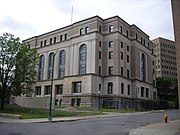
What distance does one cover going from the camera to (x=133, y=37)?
73.7 metres

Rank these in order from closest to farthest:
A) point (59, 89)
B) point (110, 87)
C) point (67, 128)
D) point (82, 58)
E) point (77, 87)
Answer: point (67, 128) < point (110, 87) < point (77, 87) < point (82, 58) < point (59, 89)

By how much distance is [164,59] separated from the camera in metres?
143

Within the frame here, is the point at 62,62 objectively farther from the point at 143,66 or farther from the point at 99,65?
the point at 143,66

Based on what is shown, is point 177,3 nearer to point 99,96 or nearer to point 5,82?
point 5,82

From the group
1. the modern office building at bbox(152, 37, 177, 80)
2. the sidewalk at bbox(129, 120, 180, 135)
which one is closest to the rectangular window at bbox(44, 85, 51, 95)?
the sidewalk at bbox(129, 120, 180, 135)

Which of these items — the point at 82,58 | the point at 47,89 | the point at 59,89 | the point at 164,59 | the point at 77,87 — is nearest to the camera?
the point at 77,87

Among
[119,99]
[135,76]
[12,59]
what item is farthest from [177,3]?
[135,76]

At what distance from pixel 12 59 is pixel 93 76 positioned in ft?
87.0

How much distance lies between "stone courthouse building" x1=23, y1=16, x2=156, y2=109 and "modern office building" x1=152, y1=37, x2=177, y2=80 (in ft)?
218

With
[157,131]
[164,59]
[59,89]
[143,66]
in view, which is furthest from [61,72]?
[164,59]

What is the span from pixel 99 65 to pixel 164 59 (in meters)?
87.7

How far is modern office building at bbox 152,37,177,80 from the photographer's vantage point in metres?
142

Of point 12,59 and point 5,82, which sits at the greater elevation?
point 12,59

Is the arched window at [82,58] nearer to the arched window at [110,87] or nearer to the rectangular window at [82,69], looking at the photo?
the rectangular window at [82,69]
